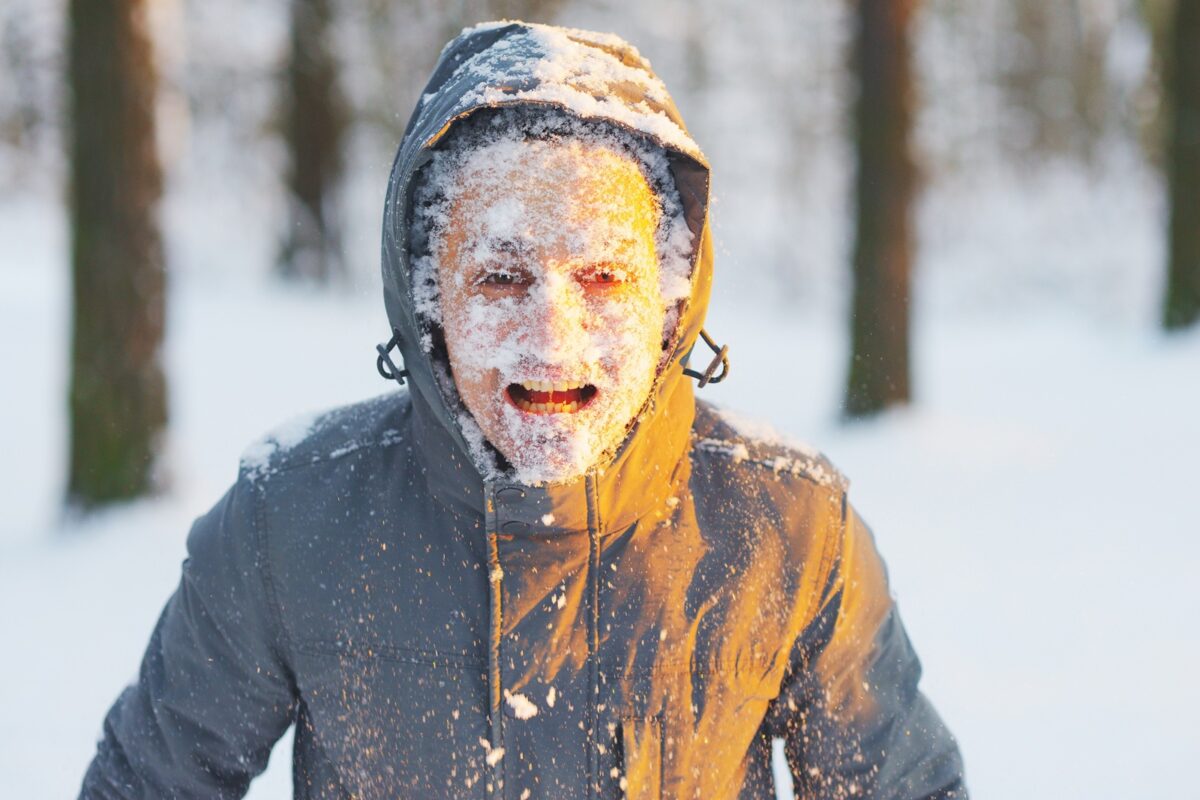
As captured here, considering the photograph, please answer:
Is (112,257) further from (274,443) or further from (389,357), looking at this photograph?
(389,357)

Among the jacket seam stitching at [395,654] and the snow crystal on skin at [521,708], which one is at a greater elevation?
the jacket seam stitching at [395,654]

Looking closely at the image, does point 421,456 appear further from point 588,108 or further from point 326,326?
point 326,326

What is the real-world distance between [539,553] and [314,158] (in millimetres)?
11673

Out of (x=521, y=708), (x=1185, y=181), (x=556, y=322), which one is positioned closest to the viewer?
(x=556, y=322)

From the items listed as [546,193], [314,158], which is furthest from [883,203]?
[314,158]

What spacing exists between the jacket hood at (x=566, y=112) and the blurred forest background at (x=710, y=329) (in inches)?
5.9

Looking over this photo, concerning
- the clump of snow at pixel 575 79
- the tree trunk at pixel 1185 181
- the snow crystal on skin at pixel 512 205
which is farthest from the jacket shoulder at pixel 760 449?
the tree trunk at pixel 1185 181

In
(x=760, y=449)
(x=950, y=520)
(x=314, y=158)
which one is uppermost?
(x=314, y=158)

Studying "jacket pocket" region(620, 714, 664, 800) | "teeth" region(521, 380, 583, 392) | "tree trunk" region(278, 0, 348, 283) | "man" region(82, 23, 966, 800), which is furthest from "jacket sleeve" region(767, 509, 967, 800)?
"tree trunk" region(278, 0, 348, 283)

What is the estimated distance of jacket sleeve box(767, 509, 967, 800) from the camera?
148cm

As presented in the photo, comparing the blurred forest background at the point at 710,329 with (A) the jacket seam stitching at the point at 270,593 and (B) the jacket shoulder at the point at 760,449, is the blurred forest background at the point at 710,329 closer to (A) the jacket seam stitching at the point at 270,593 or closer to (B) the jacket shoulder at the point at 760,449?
(B) the jacket shoulder at the point at 760,449

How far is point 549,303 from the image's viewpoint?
1.29 meters

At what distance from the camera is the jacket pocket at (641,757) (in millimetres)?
1385

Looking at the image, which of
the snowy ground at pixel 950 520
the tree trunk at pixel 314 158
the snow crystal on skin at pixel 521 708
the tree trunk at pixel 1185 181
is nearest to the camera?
the snow crystal on skin at pixel 521 708
